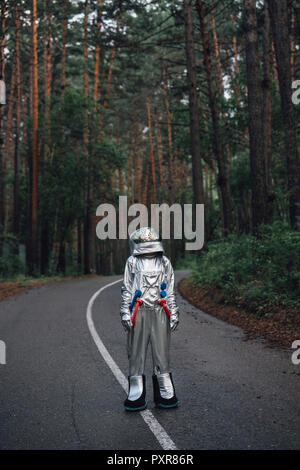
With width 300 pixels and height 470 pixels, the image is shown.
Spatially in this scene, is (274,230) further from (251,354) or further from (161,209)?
(161,209)

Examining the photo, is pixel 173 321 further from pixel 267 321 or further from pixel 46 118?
pixel 46 118

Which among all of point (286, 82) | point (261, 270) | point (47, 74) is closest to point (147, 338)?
point (261, 270)

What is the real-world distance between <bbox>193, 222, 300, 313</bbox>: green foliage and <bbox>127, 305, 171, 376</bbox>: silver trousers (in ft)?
18.1

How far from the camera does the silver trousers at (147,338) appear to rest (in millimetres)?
5898

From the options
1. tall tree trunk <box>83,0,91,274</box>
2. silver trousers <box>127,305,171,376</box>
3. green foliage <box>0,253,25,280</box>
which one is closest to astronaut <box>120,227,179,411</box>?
silver trousers <box>127,305,171,376</box>

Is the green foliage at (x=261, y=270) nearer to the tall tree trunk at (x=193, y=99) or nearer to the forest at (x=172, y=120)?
the forest at (x=172, y=120)

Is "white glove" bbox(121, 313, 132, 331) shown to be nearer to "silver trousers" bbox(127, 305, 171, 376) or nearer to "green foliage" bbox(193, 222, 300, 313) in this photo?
"silver trousers" bbox(127, 305, 171, 376)

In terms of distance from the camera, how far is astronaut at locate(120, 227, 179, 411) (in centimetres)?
585

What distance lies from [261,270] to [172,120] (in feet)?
70.3

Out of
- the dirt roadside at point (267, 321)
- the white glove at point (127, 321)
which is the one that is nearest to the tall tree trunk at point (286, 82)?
the dirt roadside at point (267, 321)

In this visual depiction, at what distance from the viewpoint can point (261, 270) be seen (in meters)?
13.7

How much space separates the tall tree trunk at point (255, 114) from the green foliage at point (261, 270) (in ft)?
3.49
